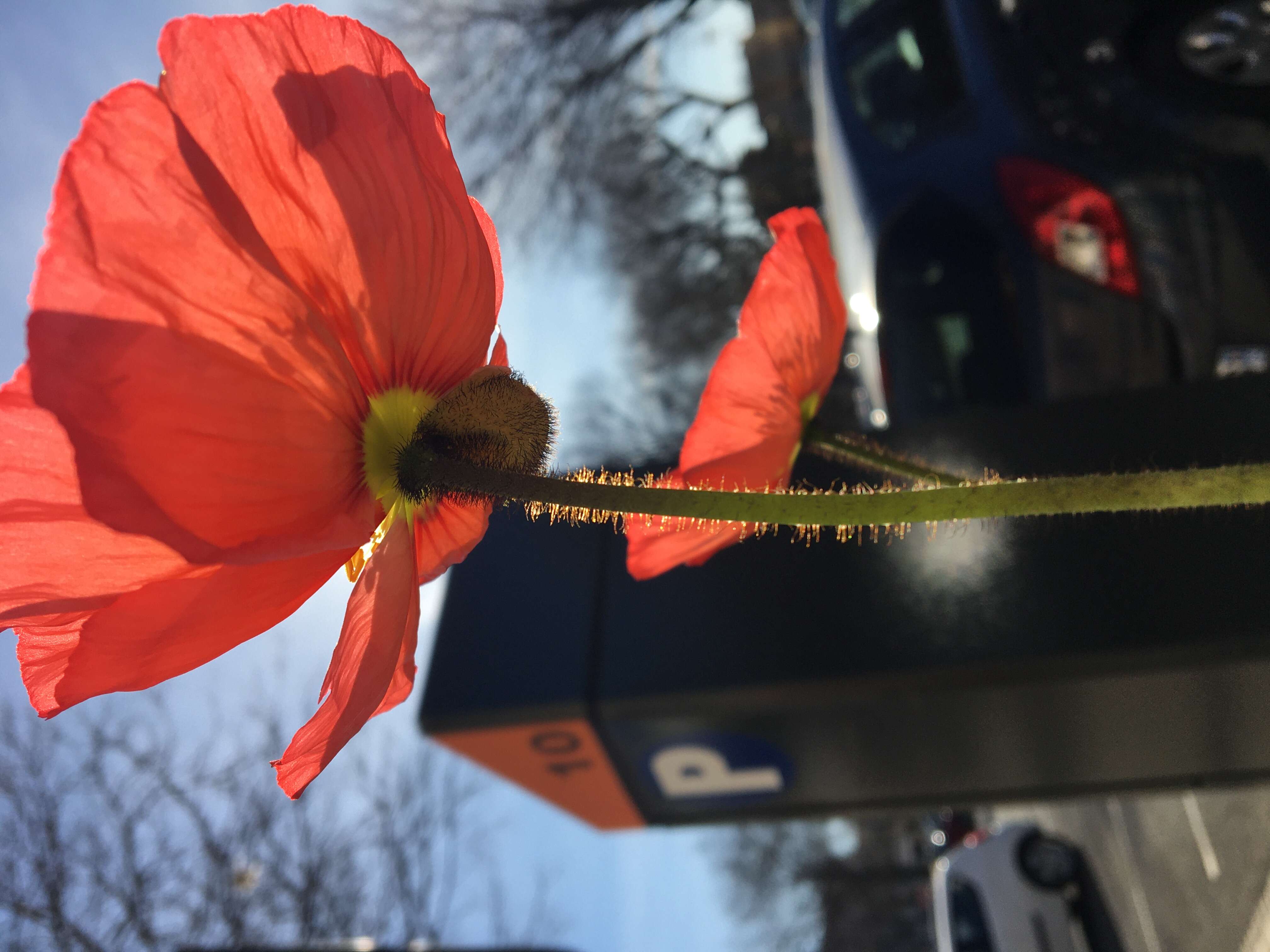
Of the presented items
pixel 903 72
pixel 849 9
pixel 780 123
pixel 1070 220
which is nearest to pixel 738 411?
pixel 1070 220

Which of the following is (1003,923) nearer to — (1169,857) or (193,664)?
(1169,857)

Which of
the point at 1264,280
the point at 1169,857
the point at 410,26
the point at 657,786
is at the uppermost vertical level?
the point at 410,26

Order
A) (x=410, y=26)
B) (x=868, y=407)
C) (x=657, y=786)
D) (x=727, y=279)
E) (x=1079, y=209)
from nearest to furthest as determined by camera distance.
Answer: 1. (x=1079, y=209)
2. (x=657, y=786)
3. (x=868, y=407)
4. (x=410, y=26)
5. (x=727, y=279)

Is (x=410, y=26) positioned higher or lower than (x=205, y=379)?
higher

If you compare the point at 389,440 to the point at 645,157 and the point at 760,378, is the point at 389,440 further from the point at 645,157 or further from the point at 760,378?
the point at 645,157

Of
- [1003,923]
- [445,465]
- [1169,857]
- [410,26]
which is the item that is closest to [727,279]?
[410,26]

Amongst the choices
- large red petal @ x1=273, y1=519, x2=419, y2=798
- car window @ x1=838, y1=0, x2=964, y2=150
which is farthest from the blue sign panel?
car window @ x1=838, y1=0, x2=964, y2=150

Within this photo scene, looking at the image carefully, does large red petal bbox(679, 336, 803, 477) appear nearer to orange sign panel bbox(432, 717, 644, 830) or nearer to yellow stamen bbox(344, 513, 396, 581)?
yellow stamen bbox(344, 513, 396, 581)
